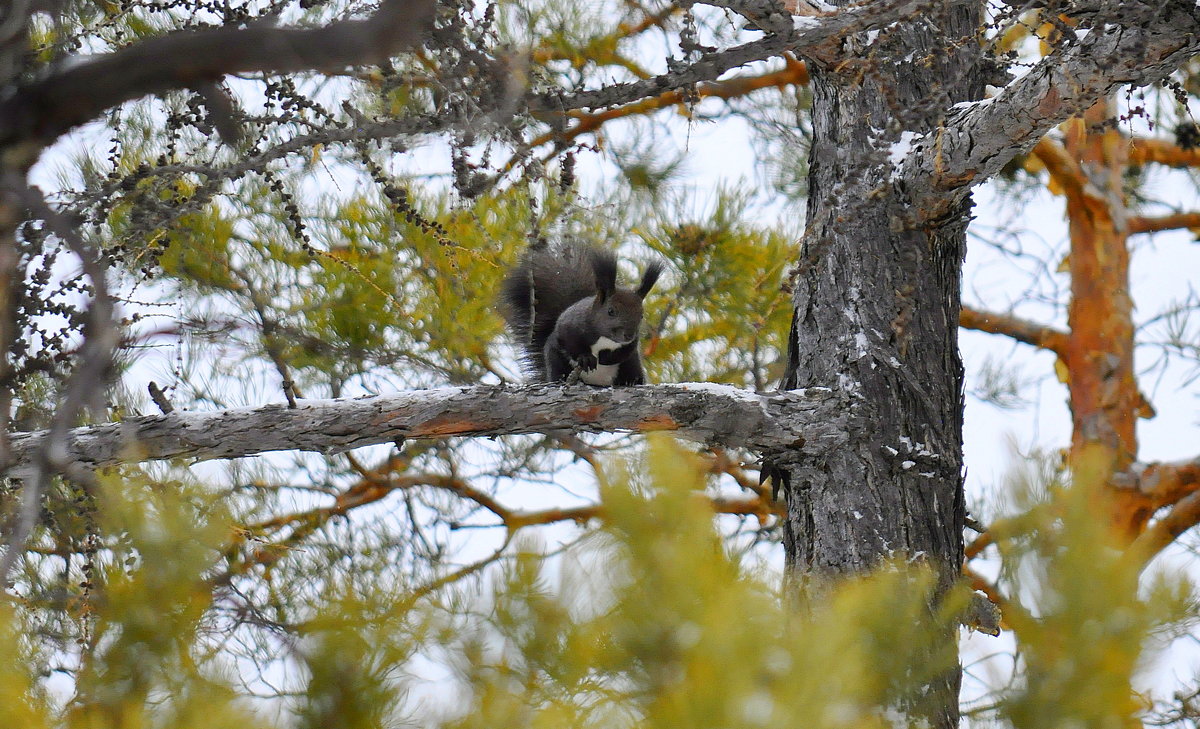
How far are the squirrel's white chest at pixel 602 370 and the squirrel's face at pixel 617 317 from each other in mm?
18

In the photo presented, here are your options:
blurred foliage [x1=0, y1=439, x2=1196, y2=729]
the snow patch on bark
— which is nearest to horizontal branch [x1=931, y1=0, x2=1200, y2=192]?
the snow patch on bark

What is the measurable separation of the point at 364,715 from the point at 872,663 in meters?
0.34

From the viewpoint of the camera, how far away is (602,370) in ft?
8.50

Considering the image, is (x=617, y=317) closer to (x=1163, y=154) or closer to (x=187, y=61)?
(x=187, y=61)

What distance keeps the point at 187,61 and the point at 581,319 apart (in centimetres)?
208

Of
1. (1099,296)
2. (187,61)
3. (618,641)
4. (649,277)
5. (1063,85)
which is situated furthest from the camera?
(1099,296)

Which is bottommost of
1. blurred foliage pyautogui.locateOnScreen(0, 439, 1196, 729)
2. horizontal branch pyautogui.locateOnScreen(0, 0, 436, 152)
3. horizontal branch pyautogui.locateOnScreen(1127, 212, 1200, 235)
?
blurred foliage pyautogui.locateOnScreen(0, 439, 1196, 729)

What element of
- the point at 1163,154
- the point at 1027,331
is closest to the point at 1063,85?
the point at 1027,331

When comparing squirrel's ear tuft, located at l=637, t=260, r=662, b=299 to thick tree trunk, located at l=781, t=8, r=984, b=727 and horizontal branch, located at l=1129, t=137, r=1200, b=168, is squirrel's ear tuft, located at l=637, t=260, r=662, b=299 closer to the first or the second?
thick tree trunk, located at l=781, t=8, r=984, b=727

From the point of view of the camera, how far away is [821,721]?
20.9 inches

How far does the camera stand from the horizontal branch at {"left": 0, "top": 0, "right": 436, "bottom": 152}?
49cm

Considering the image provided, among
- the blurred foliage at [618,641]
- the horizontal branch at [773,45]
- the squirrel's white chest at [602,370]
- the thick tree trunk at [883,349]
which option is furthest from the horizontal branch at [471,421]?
the blurred foliage at [618,641]

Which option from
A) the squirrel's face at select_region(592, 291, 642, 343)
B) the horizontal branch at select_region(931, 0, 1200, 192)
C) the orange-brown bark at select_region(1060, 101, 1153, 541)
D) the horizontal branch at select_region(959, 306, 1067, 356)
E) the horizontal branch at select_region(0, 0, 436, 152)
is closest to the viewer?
the horizontal branch at select_region(0, 0, 436, 152)

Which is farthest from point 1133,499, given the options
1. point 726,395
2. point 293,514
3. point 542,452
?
point 293,514
